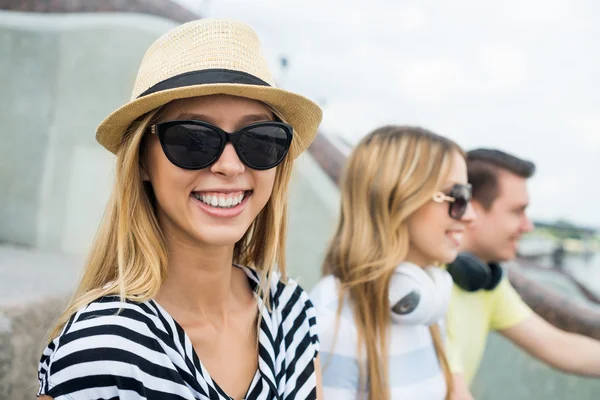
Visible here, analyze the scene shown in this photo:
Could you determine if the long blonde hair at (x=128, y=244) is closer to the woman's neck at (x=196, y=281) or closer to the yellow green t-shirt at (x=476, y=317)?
the woman's neck at (x=196, y=281)

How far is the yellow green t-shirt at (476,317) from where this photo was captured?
2152 millimetres

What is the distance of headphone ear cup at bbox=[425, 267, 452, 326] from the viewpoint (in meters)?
1.63

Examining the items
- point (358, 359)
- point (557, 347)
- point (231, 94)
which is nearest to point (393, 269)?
point (358, 359)

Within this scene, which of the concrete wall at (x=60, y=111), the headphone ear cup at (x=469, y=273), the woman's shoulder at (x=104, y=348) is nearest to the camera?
the woman's shoulder at (x=104, y=348)

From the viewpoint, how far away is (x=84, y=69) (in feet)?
14.1

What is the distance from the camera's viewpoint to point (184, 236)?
116 centimetres

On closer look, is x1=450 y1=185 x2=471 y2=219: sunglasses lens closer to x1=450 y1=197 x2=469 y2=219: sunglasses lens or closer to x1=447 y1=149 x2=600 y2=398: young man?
x1=450 y1=197 x2=469 y2=219: sunglasses lens

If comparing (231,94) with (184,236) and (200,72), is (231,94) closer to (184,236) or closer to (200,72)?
(200,72)

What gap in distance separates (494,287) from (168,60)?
1789mm

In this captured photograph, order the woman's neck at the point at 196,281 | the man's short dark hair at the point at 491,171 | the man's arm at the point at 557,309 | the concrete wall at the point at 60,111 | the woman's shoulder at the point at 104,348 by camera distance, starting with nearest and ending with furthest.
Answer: the woman's shoulder at the point at 104,348
the woman's neck at the point at 196,281
the man's short dark hair at the point at 491,171
the man's arm at the point at 557,309
the concrete wall at the point at 60,111

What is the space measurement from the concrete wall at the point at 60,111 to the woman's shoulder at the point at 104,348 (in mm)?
3406

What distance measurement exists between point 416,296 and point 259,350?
2.12 feet

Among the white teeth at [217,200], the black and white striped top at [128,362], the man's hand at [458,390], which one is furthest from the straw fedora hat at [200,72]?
the man's hand at [458,390]

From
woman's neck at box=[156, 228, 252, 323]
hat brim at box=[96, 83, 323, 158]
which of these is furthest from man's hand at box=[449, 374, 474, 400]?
hat brim at box=[96, 83, 323, 158]
